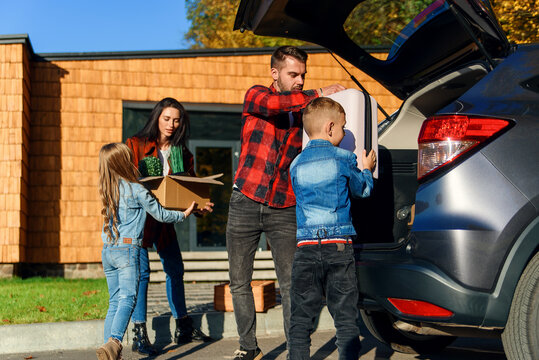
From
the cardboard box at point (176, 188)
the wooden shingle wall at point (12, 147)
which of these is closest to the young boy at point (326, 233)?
the cardboard box at point (176, 188)

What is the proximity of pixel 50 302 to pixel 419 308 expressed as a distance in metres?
5.25

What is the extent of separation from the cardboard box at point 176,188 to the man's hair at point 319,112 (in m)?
1.22

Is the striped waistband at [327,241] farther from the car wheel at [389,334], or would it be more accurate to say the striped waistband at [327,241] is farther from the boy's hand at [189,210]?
the boy's hand at [189,210]

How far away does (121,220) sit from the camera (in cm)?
467

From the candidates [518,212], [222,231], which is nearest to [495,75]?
[518,212]

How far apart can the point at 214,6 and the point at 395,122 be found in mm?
29752

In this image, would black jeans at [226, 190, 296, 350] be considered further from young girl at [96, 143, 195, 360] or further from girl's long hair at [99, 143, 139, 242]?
girl's long hair at [99, 143, 139, 242]

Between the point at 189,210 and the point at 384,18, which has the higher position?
the point at 384,18

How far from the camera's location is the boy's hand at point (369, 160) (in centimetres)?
384

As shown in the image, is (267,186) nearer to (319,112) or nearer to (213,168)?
(319,112)

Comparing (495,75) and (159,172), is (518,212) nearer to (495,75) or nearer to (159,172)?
(495,75)

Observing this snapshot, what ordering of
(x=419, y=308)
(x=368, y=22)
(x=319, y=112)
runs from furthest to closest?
(x=368, y=22)
(x=319, y=112)
(x=419, y=308)

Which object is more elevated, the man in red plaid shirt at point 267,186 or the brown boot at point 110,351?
the man in red plaid shirt at point 267,186

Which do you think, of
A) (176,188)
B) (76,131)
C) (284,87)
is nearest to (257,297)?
(176,188)
